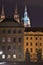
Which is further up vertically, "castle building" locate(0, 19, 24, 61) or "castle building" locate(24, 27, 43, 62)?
"castle building" locate(0, 19, 24, 61)

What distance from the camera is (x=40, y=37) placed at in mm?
113000

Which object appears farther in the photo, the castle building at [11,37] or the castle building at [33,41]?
the castle building at [33,41]

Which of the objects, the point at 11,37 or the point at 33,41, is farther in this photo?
the point at 33,41

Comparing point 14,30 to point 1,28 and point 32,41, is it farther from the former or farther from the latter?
point 32,41

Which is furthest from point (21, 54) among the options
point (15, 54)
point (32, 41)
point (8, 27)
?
point (32, 41)

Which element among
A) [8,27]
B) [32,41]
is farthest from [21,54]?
[32,41]

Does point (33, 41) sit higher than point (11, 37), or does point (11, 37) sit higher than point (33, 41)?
point (11, 37)

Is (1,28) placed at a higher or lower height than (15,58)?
higher

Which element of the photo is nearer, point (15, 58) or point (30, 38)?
point (15, 58)

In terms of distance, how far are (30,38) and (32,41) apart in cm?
124

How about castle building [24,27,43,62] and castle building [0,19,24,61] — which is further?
castle building [24,27,43,62]

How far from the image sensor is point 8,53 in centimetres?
8775

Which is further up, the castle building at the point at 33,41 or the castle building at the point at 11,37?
the castle building at the point at 11,37

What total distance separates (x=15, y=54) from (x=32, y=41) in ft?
81.9
